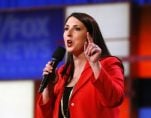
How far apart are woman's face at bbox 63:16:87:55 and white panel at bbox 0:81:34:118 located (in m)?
1.90

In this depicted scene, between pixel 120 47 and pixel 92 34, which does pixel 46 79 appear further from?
pixel 120 47

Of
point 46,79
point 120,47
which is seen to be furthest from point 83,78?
point 120,47

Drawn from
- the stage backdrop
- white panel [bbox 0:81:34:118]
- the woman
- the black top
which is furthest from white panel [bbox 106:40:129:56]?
the black top

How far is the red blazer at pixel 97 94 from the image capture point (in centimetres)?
171

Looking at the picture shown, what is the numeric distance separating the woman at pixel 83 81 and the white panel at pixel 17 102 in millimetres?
1840

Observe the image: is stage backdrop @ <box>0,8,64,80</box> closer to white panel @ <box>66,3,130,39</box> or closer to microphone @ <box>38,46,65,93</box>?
white panel @ <box>66,3,130,39</box>

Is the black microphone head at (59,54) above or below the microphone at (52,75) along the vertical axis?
above

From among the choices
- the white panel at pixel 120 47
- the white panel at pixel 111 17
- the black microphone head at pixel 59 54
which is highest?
the black microphone head at pixel 59 54

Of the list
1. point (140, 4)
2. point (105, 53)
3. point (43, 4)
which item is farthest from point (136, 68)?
point (105, 53)

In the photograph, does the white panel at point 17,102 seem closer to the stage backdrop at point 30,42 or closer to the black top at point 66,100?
the stage backdrop at point 30,42

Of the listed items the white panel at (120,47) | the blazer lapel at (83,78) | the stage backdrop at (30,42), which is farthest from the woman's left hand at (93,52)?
the stage backdrop at (30,42)

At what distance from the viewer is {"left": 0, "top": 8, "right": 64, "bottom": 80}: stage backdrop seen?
14.9 ft

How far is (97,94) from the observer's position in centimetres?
181

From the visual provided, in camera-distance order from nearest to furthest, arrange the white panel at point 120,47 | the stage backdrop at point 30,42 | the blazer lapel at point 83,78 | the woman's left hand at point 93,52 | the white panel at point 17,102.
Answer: the woman's left hand at point 93,52, the blazer lapel at point 83,78, the white panel at point 17,102, the white panel at point 120,47, the stage backdrop at point 30,42
